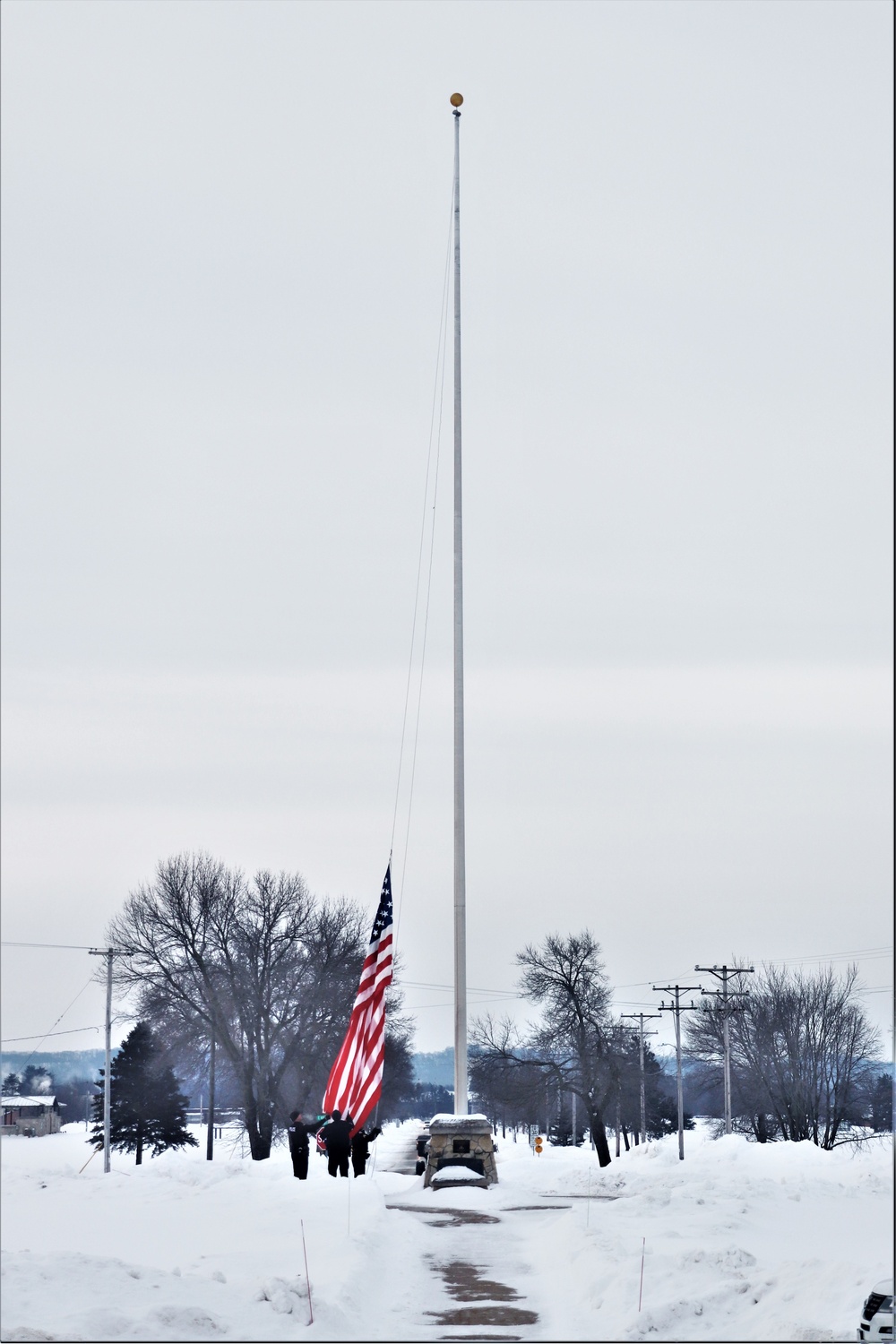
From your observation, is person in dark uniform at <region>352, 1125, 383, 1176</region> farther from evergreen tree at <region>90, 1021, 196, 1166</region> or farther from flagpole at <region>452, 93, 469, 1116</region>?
evergreen tree at <region>90, 1021, 196, 1166</region>

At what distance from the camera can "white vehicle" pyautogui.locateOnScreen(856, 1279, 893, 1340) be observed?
959 cm

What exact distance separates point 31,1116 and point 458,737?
14236 mm

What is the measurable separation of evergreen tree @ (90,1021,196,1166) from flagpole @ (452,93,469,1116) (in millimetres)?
28991

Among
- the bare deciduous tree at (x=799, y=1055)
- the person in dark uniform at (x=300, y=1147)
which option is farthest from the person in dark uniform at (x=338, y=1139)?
the bare deciduous tree at (x=799, y=1055)

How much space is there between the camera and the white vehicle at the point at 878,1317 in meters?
9.59

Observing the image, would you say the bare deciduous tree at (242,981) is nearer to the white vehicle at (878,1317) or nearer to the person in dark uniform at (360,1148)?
the person in dark uniform at (360,1148)

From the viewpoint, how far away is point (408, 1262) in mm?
14891

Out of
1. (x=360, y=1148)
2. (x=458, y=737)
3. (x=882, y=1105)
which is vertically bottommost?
(x=882, y=1105)

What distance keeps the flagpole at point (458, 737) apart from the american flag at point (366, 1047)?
575cm

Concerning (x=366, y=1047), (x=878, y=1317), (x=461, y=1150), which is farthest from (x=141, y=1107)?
(x=878, y=1317)

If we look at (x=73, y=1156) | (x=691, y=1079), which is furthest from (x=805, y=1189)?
(x=691, y=1079)

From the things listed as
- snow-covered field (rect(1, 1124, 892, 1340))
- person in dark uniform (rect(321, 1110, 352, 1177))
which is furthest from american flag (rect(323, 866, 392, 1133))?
snow-covered field (rect(1, 1124, 892, 1340))

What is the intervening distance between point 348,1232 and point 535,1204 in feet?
20.1

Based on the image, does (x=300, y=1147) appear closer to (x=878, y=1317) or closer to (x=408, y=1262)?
(x=408, y=1262)
